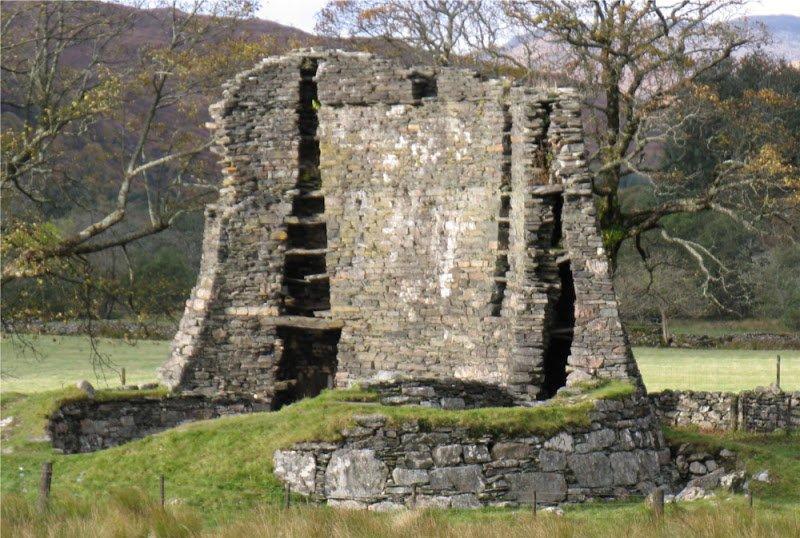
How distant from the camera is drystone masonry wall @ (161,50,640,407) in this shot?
18922mm

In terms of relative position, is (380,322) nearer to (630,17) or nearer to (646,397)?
(646,397)

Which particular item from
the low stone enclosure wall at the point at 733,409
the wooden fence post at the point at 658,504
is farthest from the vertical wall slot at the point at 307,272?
the wooden fence post at the point at 658,504

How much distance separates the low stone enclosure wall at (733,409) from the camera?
75.1ft

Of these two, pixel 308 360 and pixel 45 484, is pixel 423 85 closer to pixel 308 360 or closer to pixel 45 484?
pixel 308 360

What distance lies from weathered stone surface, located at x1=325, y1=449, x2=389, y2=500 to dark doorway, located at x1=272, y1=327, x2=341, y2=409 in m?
6.76

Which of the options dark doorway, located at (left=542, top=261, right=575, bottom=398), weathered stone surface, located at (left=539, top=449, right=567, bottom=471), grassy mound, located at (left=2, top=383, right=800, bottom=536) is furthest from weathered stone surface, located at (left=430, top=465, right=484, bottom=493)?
dark doorway, located at (left=542, top=261, right=575, bottom=398)

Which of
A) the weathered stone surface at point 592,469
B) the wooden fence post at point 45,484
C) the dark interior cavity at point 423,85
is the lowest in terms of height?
the weathered stone surface at point 592,469

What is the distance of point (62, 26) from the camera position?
2383cm

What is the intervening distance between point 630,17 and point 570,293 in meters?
11.0

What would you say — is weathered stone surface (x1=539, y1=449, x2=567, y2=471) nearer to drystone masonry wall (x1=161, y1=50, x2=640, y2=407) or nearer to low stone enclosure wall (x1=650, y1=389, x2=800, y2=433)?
drystone masonry wall (x1=161, y1=50, x2=640, y2=407)

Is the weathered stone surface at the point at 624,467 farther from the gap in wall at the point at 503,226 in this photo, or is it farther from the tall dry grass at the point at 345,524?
the gap in wall at the point at 503,226

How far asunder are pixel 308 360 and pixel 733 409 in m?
7.23

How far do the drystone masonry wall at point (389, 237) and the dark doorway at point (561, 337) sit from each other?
0.10 ft

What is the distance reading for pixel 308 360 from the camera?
21984mm
